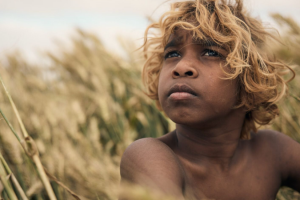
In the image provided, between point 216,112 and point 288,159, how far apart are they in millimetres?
380

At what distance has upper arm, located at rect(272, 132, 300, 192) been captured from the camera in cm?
125

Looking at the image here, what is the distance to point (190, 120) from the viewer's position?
1.02m

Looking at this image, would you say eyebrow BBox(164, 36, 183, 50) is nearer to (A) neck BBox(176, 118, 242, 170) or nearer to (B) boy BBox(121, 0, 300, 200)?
(B) boy BBox(121, 0, 300, 200)

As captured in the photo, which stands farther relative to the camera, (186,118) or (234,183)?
(234,183)

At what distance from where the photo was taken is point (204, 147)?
1.13m

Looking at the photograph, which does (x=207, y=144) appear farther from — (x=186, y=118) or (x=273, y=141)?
(x=273, y=141)

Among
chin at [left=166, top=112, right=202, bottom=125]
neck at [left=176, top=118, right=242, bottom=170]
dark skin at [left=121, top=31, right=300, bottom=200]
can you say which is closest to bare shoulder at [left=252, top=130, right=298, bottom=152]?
dark skin at [left=121, top=31, right=300, bottom=200]

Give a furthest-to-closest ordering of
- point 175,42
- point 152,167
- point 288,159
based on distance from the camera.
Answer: point 288,159, point 175,42, point 152,167

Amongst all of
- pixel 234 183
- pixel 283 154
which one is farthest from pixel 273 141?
pixel 234 183

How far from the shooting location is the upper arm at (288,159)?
4.09 ft

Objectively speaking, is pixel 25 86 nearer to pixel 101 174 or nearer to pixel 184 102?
pixel 101 174

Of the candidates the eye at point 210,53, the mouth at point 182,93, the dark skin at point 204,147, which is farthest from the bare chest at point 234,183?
the eye at point 210,53

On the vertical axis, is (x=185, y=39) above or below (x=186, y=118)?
above

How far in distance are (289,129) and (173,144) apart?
83 centimetres
